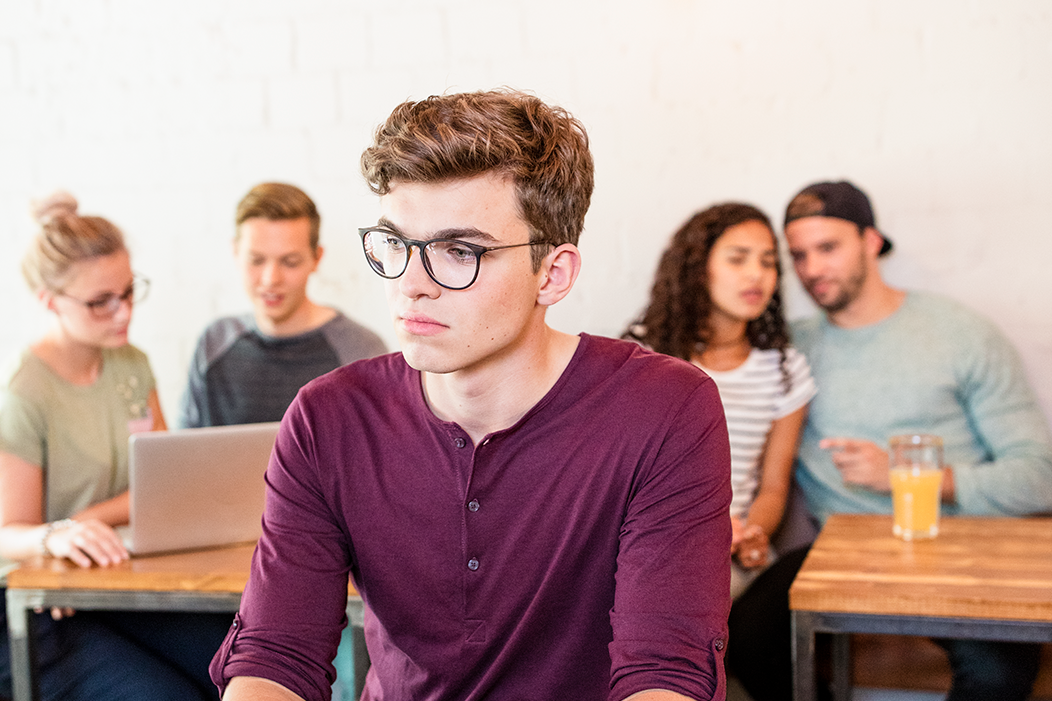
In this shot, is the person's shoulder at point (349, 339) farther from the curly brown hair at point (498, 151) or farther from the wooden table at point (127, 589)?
the curly brown hair at point (498, 151)

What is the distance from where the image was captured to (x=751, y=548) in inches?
83.4

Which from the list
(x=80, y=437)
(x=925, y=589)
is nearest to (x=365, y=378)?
(x=925, y=589)

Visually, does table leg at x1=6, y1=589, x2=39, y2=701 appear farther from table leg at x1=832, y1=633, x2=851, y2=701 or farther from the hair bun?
table leg at x1=832, y1=633, x2=851, y2=701

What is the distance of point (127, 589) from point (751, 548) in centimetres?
121

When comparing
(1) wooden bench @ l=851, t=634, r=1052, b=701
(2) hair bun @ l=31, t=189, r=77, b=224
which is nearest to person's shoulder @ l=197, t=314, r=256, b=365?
(2) hair bun @ l=31, t=189, r=77, b=224

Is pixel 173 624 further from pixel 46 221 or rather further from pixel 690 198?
pixel 690 198

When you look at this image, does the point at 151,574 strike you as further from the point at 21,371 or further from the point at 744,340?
the point at 744,340

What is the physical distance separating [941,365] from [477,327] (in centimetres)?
143

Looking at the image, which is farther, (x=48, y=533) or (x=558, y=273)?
(x=48, y=533)

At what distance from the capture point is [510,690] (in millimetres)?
1183

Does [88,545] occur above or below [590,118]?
below

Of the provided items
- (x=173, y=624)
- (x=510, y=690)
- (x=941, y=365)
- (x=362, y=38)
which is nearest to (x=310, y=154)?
(x=362, y=38)

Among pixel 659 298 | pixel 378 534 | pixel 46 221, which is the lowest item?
pixel 378 534

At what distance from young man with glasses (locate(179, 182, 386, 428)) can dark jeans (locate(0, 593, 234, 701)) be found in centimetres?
73
